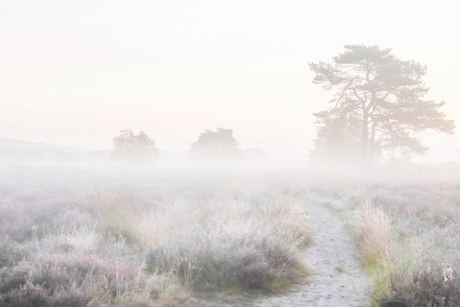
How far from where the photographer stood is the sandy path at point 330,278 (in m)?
4.31

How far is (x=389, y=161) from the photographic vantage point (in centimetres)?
2762

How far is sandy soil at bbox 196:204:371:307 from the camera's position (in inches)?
168

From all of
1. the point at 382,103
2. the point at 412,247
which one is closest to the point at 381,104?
the point at 382,103

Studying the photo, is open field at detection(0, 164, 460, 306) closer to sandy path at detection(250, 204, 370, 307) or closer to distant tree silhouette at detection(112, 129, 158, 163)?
sandy path at detection(250, 204, 370, 307)

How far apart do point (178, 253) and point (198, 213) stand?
406cm

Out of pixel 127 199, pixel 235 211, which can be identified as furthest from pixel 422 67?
pixel 127 199

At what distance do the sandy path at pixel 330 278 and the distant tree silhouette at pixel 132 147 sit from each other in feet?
131

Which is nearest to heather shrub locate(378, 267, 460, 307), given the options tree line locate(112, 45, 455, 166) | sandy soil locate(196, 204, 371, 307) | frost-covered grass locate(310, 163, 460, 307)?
frost-covered grass locate(310, 163, 460, 307)

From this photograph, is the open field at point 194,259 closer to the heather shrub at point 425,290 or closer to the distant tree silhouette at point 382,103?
the heather shrub at point 425,290

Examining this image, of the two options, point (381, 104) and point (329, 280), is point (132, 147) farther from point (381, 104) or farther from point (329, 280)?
point (329, 280)

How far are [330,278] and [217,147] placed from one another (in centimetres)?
4884

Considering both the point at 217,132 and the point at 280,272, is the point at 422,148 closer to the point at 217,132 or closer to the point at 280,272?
the point at 280,272

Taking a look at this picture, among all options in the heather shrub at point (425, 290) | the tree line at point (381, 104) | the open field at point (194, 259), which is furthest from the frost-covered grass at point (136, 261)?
the tree line at point (381, 104)

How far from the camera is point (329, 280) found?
5277 mm
